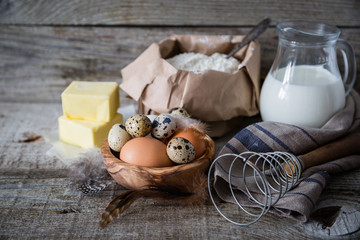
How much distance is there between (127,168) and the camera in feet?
2.58

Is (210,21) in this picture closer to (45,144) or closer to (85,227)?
(45,144)

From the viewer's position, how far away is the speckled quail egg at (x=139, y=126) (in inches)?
33.6

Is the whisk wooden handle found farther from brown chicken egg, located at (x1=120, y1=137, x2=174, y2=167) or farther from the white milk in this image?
brown chicken egg, located at (x1=120, y1=137, x2=174, y2=167)

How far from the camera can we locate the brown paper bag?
103 cm

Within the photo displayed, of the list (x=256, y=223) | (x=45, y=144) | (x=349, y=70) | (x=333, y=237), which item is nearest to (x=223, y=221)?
(x=256, y=223)

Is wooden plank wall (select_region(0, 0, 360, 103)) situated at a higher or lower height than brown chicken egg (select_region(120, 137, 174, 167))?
higher

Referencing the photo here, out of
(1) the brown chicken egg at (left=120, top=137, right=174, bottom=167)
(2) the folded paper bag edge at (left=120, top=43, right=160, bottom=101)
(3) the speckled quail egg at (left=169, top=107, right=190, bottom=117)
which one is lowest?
(1) the brown chicken egg at (left=120, top=137, right=174, bottom=167)

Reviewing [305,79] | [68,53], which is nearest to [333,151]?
[305,79]

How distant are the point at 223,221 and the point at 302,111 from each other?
40 cm

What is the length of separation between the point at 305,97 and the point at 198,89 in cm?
28

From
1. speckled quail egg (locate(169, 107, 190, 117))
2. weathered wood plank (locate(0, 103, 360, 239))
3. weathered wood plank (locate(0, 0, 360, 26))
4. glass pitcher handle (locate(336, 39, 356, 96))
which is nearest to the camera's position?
weathered wood plank (locate(0, 103, 360, 239))

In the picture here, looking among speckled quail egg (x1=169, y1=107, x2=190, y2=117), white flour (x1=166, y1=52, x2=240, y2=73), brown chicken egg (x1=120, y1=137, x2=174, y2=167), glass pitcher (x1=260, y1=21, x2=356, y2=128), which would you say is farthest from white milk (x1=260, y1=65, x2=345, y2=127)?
brown chicken egg (x1=120, y1=137, x2=174, y2=167)

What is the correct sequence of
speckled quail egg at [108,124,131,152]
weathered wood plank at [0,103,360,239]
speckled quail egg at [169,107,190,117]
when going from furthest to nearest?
speckled quail egg at [169,107,190,117] → speckled quail egg at [108,124,131,152] → weathered wood plank at [0,103,360,239]

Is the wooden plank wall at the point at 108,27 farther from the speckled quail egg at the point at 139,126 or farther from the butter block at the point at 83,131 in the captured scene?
the speckled quail egg at the point at 139,126
